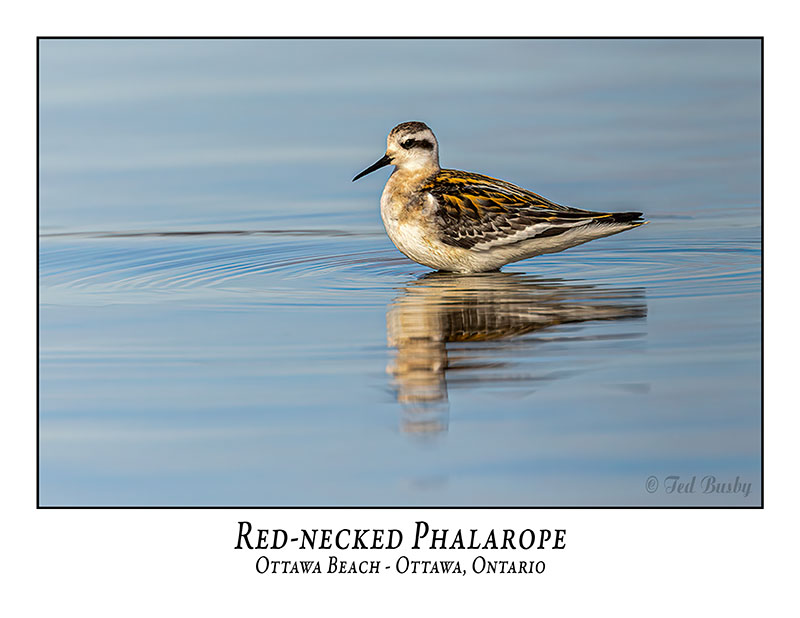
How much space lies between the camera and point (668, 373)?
28.5ft

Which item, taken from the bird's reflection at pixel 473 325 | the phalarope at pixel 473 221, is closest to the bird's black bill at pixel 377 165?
the phalarope at pixel 473 221

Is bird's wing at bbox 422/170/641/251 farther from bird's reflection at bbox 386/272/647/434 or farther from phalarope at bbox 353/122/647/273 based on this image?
bird's reflection at bbox 386/272/647/434

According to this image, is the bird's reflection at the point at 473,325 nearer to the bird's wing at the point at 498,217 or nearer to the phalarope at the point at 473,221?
the phalarope at the point at 473,221

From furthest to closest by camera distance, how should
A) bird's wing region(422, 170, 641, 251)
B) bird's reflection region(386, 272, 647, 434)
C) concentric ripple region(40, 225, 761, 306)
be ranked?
bird's wing region(422, 170, 641, 251) < concentric ripple region(40, 225, 761, 306) < bird's reflection region(386, 272, 647, 434)

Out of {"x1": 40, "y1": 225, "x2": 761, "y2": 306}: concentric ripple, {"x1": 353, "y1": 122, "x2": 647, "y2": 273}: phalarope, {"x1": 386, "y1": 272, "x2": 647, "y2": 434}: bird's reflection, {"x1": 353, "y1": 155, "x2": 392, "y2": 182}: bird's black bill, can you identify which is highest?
{"x1": 353, "y1": 155, "x2": 392, "y2": 182}: bird's black bill

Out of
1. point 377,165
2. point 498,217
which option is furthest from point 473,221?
point 377,165

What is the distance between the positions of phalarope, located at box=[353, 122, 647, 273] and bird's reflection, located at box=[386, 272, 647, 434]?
0.24 metres

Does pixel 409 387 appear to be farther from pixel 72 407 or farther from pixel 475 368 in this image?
pixel 72 407

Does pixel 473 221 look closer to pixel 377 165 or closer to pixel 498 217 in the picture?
pixel 498 217

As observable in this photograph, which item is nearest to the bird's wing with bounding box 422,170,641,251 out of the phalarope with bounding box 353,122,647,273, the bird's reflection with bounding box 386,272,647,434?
the phalarope with bounding box 353,122,647,273

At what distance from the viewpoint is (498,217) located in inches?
464

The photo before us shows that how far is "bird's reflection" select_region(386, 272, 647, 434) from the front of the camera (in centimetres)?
830

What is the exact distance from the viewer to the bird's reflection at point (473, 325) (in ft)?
27.2

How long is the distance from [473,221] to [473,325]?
7.37 ft
